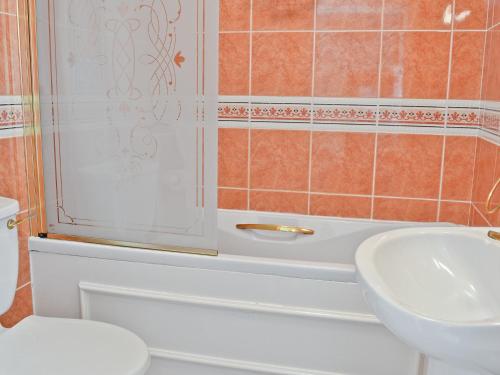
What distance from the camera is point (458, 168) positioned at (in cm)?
257

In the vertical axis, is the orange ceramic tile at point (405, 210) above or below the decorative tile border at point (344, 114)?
below

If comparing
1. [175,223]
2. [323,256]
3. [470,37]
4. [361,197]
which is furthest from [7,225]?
[470,37]

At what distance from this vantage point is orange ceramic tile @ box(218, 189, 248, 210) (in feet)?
9.36

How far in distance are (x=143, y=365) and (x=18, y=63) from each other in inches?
47.3


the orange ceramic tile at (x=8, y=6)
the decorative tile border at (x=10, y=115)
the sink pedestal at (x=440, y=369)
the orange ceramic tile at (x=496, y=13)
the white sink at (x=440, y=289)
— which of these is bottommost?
the sink pedestal at (x=440, y=369)

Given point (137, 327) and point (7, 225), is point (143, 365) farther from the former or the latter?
point (7, 225)

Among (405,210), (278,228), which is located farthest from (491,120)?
(278,228)

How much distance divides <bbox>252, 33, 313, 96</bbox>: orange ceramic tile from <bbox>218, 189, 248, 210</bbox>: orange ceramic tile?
52 cm

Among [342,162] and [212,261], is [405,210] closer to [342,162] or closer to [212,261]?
[342,162]

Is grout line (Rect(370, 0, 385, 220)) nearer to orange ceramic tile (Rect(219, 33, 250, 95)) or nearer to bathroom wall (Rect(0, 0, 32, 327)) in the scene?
orange ceramic tile (Rect(219, 33, 250, 95))

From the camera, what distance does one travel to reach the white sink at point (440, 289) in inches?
37.3

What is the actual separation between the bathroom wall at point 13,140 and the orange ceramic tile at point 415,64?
157 cm

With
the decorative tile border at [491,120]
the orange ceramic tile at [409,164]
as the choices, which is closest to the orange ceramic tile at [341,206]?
the orange ceramic tile at [409,164]

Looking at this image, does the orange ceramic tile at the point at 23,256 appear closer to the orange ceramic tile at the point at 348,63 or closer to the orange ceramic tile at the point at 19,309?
the orange ceramic tile at the point at 19,309
